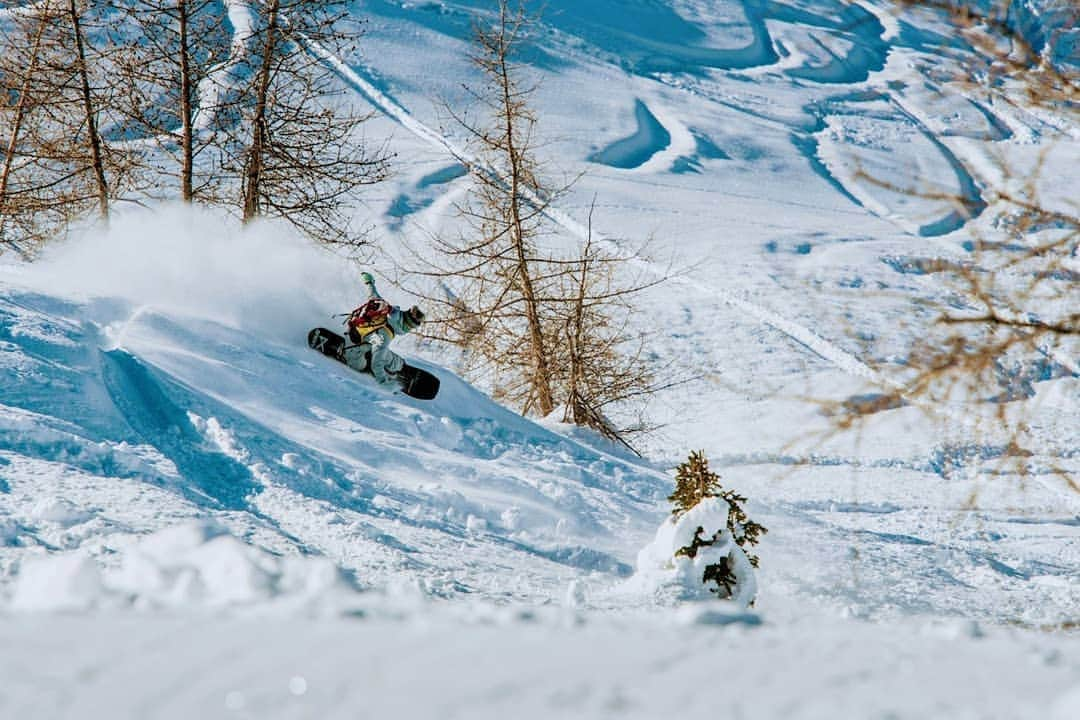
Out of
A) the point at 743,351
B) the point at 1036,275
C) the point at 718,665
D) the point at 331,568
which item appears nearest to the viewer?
the point at 718,665

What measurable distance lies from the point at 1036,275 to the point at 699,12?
185ft

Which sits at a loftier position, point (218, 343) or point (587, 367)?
point (218, 343)

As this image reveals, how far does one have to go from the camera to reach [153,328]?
732 centimetres

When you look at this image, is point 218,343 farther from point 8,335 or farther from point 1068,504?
point 1068,504

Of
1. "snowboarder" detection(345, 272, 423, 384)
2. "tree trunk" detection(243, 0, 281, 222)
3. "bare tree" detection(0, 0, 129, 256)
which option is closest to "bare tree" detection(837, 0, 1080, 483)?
"snowboarder" detection(345, 272, 423, 384)

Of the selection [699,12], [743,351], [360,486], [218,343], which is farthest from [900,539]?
[699,12]

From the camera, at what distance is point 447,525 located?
600 cm

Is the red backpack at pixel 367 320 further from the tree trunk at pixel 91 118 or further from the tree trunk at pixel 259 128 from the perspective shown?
the tree trunk at pixel 91 118

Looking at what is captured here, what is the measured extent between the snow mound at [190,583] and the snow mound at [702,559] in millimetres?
2852

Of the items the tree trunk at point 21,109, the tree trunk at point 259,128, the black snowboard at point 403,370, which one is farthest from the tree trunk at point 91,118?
the black snowboard at point 403,370

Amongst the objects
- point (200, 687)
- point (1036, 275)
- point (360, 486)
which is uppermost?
point (1036, 275)

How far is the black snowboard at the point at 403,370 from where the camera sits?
8.27 m

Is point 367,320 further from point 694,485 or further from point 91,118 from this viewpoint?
point 91,118

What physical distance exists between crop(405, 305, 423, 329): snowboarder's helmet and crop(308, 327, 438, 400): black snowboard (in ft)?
1.38
